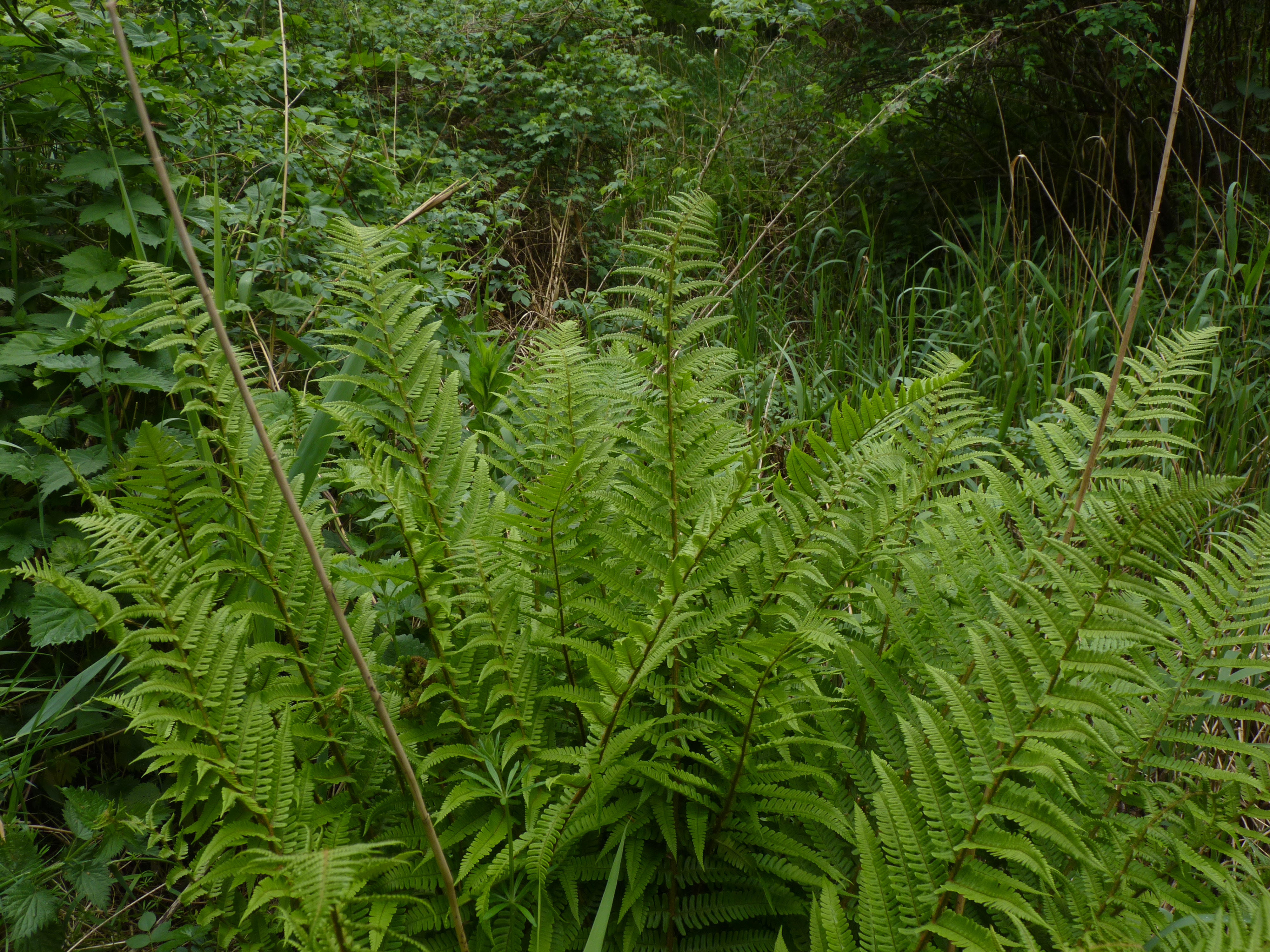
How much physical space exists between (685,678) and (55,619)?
1.10 metres

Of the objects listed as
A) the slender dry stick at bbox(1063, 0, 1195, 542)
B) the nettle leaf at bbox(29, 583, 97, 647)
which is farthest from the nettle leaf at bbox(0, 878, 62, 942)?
the slender dry stick at bbox(1063, 0, 1195, 542)

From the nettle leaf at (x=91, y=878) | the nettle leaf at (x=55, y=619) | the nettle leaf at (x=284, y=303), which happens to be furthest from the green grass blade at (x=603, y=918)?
the nettle leaf at (x=284, y=303)

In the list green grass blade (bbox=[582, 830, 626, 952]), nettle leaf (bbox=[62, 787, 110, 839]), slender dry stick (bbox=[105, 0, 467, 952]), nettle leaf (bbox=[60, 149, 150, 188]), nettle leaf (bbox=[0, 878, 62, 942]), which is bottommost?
nettle leaf (bbox=[0, 878, 62, 942])

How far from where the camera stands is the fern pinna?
0.80 metres

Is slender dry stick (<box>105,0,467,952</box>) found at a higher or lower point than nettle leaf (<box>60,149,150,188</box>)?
higher

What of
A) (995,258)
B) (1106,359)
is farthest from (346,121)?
(1106,359)

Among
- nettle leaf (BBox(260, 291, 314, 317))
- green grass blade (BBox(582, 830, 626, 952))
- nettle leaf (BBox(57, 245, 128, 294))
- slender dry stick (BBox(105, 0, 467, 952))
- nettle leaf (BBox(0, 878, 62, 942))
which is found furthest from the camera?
nettle leaf (BBox(260, 291, 314, 317))

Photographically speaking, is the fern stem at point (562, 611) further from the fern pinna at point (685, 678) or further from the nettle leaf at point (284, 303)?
the nettle leaf at point (284, 303)

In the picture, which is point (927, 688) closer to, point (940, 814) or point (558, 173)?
point (940, 814)

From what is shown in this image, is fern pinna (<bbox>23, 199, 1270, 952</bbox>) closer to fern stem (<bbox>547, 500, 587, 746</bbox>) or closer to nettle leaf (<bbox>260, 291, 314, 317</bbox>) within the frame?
fern stem (<bbox>547, 500, 587, 746</bbox>)

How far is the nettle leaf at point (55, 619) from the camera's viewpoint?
132 centimetres

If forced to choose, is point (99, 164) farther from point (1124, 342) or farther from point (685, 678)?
point (1124, 342)

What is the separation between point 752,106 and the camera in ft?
17.5

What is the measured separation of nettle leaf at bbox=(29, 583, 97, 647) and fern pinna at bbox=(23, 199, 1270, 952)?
0.35 meters
